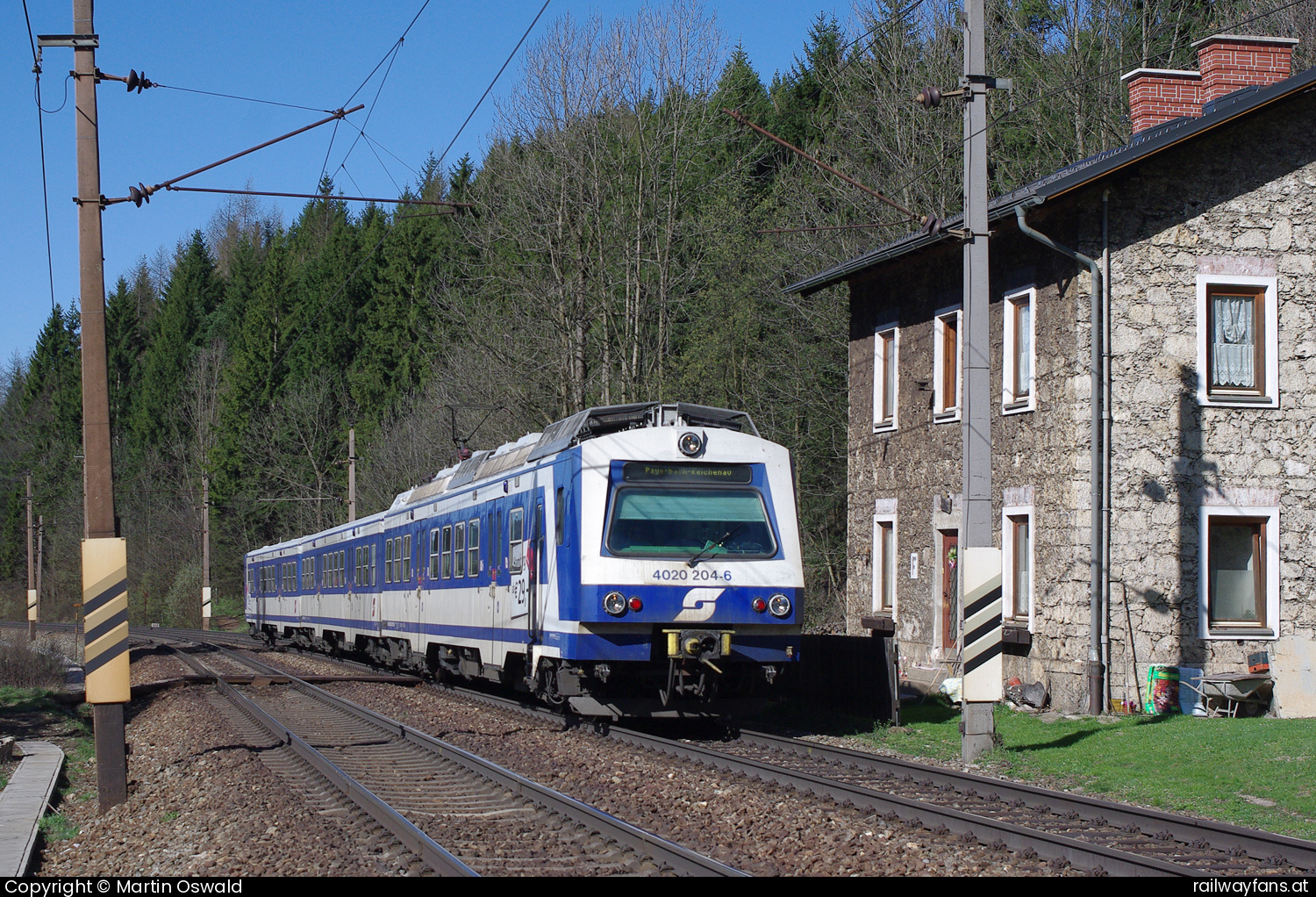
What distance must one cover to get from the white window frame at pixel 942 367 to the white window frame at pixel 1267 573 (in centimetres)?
379

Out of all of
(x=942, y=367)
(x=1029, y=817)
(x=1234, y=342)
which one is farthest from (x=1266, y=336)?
(x=1029, y=817)

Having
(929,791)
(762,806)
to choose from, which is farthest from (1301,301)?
(762,806)

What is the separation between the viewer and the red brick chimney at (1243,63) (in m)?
17.4

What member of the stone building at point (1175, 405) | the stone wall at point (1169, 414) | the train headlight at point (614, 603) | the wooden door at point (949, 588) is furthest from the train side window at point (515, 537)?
the wooden door at point (949, 588)

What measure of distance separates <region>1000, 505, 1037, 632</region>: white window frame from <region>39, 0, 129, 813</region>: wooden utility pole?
10567mm

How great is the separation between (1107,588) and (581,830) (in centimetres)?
928

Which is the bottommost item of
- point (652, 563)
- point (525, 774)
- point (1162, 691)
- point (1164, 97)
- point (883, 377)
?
point (1162, 691)

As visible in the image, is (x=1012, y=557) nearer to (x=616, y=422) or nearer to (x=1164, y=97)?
(x=616, y=422)

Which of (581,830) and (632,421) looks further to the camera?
(632,421)

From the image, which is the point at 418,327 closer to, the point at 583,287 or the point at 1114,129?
the point at 583,287

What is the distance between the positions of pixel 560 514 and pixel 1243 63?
1166 cm

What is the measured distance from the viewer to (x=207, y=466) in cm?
6097

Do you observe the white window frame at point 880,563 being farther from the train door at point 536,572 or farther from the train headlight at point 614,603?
the train headlight at point 614,603

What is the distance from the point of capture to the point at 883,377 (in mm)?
20641
